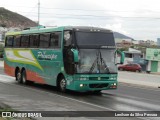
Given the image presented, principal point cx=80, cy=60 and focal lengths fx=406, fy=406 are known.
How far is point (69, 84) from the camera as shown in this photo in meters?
17.6

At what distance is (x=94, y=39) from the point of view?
58.6ft

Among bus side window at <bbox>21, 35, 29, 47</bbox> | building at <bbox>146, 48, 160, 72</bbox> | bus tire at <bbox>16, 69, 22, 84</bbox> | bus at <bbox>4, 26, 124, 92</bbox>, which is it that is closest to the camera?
bus at <bbox>4, 26, 124, 92</bbox>

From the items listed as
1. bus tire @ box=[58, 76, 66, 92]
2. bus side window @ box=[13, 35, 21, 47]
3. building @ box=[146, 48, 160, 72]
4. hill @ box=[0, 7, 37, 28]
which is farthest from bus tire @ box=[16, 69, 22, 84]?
hill @ box=[0, 7, 37, 28]

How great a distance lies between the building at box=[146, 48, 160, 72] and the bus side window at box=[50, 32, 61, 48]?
66.8 meters

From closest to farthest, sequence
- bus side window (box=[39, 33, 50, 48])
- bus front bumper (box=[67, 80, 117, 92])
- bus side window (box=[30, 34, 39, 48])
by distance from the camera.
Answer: bus front bumper (box=[67, 80, 117, 92]) → bus side window (box=[39, 33, 50, 48]) → bus side window (box=[30, 34, 39, 48])

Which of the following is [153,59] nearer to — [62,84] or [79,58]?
[62,84]

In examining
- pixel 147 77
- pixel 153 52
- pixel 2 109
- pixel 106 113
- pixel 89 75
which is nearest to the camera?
pixel 2 109

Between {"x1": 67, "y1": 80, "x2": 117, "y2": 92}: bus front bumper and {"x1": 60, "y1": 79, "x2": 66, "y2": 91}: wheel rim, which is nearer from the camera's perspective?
{"x1": 67, "y1": 80, "x2": 117, "y2": 92}: bus front bumper

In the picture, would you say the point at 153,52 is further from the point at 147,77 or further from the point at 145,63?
the point at 147,77

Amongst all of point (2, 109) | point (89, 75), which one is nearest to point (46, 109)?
point (2, 109)

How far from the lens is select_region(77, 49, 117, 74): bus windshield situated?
1734 cm

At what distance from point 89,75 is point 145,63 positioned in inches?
2870

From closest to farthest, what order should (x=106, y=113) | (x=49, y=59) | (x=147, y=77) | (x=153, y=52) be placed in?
(x=106, y=113)
(x=49, y=59)
(x=147, y=77)
(x=153, y=52)

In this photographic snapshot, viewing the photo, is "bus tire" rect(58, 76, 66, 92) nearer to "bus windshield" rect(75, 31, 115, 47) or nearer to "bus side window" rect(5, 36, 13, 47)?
"bus windshield" rect(75, 31, 115, 47)
